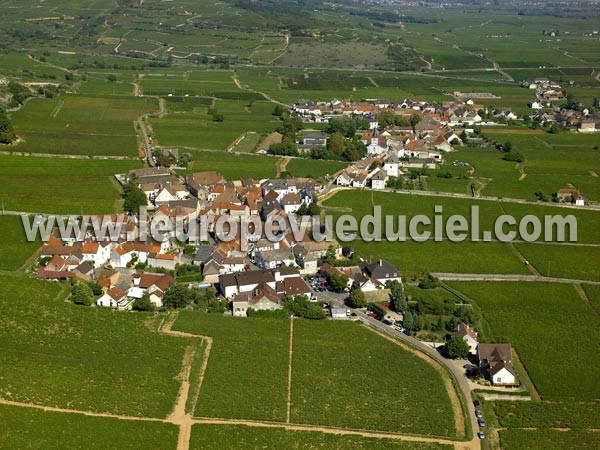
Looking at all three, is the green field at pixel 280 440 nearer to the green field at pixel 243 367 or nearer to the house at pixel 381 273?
the green field at pixel 243 367

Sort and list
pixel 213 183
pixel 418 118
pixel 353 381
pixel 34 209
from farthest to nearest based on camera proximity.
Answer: pixel 418 118, pixel 213 183, pixel 34 209, pixel 353 381

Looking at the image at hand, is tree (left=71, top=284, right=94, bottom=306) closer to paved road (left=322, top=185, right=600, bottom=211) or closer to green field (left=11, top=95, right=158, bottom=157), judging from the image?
paved road (left=322, top=185, right=600, bottom=211)

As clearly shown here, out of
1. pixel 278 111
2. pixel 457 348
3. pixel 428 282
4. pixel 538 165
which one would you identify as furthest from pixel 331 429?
pixel 278 111

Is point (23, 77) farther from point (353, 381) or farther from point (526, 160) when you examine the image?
point (353, 381)

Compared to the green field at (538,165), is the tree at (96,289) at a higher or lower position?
higher

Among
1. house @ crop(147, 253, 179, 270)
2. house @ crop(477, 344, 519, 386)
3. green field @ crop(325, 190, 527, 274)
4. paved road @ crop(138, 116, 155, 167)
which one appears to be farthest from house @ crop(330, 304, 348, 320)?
paved road @ crop(138, 116, 155, 167)

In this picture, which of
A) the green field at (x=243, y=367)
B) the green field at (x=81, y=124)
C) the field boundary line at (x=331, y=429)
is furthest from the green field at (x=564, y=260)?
the green field at (x=81, y=124)

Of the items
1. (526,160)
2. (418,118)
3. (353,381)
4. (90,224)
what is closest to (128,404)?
(353,381)
